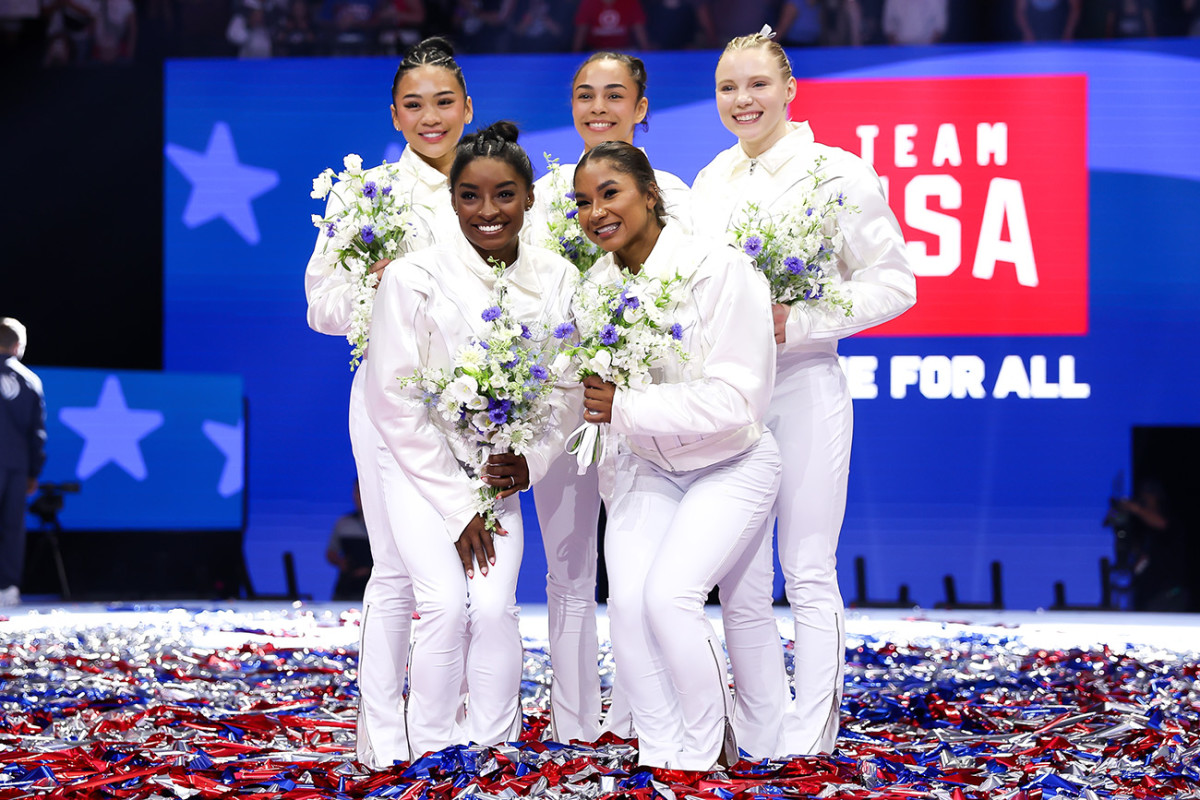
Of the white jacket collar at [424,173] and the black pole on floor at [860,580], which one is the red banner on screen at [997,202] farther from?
the white jacket collar at [424,173]

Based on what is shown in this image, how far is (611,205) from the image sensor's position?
3271 mm

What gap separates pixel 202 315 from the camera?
24.8 feet

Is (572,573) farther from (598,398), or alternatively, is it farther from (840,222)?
(840,222)

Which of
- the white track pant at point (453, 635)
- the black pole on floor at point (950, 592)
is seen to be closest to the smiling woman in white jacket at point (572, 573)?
the white track pant at point (453, 635)

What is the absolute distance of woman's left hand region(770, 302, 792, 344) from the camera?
359 cm

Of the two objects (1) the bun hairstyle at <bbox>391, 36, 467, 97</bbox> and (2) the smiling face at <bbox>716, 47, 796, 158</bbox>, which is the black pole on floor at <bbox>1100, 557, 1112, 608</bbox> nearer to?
(2) the smiling face at <bbox>716, 47, 796, 158</bbox>

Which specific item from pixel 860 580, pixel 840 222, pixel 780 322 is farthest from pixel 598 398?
pixel 860 580

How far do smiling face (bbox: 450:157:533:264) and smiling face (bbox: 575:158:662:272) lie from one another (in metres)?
0.17

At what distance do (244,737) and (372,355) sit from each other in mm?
1364

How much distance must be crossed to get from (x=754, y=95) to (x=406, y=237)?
1.11m

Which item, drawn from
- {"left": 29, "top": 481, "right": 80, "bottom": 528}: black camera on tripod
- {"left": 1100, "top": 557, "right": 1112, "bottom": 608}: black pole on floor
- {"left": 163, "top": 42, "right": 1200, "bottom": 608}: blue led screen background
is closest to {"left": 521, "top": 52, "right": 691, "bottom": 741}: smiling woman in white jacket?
{"left": 163, "top": 42, "right": 1200, "bottom": 608}: blue led screen background

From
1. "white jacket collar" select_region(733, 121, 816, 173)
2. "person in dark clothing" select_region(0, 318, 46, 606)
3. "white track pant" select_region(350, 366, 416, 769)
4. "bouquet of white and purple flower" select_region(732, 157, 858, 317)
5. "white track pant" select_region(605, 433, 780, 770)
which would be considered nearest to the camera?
"white track pant" select_region(605, 433, 780, 770)

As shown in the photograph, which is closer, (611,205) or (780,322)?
(611,205)

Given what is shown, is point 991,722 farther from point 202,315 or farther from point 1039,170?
point 202,315
